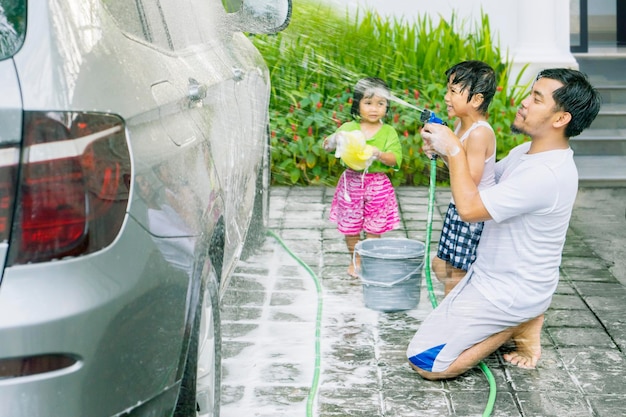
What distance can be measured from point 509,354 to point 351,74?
4280 mm

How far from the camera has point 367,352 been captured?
4355mm

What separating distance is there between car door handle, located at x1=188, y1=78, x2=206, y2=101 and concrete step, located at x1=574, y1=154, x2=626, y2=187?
570 centimetres

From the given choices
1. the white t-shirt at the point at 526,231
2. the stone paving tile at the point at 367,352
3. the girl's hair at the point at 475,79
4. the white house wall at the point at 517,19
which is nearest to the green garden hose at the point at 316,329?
the stone paving tile at the point at 367,352

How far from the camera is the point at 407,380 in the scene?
4090 millimetres

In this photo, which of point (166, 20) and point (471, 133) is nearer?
point (166, 20)

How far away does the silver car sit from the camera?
200 centimetres

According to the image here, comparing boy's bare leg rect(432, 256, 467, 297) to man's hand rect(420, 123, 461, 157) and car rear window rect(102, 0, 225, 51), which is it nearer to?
man's hand rect(420, 123, 461, 157)

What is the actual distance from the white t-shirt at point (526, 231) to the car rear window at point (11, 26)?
2228mm

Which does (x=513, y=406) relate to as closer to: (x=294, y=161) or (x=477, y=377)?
(x=477, y=377)

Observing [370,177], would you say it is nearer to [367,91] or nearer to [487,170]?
[367,91]

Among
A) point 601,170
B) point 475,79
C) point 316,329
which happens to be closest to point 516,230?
point 475,79

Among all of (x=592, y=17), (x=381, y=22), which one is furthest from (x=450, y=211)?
(x=592, y=17)

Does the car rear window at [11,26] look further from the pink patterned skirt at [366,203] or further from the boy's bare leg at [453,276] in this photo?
the pink patterned skirt at [366,203]

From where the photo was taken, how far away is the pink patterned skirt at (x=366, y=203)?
537cm
